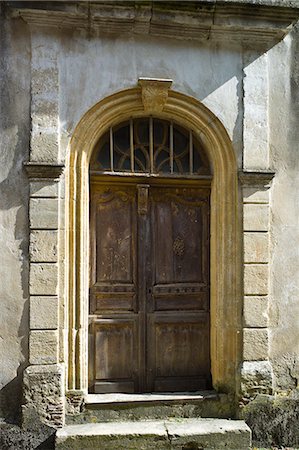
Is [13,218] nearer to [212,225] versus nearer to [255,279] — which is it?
[212,225]

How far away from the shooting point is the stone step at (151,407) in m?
4.27

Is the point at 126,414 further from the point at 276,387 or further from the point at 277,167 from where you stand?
the point at 277,167

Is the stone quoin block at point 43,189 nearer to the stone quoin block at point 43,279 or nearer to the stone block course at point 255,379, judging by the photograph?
the stone quoin block at point 43,279

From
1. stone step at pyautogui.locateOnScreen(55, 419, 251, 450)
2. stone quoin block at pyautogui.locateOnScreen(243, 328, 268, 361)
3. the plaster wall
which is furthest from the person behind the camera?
the plaster wall

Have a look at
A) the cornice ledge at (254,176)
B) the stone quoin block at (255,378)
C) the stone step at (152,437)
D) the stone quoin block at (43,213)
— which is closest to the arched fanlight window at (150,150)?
the cornice ledge at (254,176)

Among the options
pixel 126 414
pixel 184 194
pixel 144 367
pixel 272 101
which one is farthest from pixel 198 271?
pixel 272 101

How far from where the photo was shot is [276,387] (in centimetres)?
450

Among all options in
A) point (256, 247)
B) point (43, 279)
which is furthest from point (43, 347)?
point (256, 247)

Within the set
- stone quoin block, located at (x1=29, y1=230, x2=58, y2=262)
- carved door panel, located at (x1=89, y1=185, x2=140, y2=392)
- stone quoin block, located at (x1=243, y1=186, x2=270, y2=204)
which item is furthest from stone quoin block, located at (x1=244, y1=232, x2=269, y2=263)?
stone quoin block, located at (x1=29, y1=230, x2=58, y2=262)

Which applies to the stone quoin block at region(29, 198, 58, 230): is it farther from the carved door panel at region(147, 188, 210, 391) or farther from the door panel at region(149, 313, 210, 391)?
the door panel at region(149, 313, 210, 391)

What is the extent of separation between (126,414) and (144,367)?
0.51m

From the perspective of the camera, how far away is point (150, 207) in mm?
4672

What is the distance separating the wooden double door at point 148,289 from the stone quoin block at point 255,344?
1.53 ft

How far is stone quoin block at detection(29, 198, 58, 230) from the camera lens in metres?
4.18
